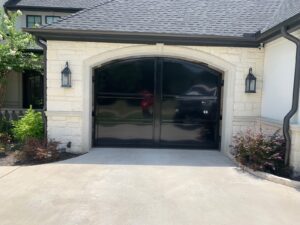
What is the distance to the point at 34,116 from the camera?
7.89 metres

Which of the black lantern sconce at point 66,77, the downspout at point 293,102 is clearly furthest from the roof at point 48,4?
the downspout at point 293,102

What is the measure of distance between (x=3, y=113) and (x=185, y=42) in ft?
21.2

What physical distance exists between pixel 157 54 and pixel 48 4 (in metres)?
7.68

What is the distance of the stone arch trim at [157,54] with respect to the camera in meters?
7.53

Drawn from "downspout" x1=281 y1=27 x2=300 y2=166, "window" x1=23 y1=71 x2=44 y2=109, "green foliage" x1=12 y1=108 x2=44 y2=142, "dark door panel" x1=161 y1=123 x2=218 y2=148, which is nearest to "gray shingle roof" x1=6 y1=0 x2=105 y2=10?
"window" x1=23 y1=71 x2=44 y2=109

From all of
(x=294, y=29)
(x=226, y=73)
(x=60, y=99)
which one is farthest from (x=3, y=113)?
(x=294, y=29)

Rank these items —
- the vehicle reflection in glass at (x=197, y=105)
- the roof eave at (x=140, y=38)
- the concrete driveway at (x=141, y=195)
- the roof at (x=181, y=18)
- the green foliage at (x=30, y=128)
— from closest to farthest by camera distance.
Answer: the concrete driveway at (x=141, y=195)
the roof eave at (x=140, y=38)
the roof at (x=181, y=18)
the green foliage at (x=30, y=128)
the vehicle reflection in glass at (x=197, y=105)

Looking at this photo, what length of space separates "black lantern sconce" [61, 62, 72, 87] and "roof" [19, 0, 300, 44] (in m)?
0.93

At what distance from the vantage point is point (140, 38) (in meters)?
7.31

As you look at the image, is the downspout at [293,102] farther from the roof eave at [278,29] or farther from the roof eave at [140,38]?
the roof eave at [140,38]

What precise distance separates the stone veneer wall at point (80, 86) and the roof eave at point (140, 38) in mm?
148

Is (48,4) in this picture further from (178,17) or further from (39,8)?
(178,17)

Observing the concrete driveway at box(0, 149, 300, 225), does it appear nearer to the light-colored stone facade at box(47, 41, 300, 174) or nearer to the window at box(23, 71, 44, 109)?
the light-colored stone facade at box(47, 41, 300, 174)

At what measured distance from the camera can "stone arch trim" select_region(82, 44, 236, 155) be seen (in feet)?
24.7
